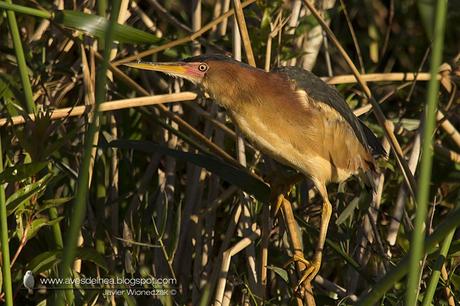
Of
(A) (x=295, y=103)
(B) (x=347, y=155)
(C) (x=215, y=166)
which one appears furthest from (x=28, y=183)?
(B) (x=347, y=155)

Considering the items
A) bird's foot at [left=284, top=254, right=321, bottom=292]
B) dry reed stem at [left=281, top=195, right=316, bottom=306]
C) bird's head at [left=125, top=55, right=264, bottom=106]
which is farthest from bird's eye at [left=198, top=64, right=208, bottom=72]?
bird's foot at [left=284, top=254, right=321, bottom=292]

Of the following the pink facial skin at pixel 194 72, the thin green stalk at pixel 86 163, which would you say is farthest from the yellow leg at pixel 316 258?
the thin green stalk at pixel 86 163

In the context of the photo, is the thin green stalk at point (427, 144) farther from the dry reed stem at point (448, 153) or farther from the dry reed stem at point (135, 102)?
the dry reed stem at point (448, 153)

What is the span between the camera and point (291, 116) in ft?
6.79

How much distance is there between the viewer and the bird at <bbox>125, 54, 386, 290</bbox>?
1.98 m

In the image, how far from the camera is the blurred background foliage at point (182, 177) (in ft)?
7.00

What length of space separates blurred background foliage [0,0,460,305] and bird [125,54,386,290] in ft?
0.36

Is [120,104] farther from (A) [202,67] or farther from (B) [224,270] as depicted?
(B) [224,270]

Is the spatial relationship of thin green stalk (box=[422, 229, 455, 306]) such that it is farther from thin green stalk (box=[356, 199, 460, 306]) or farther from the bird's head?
the bird's head

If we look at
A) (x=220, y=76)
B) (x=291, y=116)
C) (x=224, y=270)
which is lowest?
(x=224, y=270)

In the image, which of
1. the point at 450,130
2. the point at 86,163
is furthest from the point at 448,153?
the point at 86,163

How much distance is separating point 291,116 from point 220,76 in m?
0.23

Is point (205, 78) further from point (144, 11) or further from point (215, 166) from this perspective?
point (144, 11)

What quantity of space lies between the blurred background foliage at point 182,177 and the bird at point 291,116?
4.3 inches
